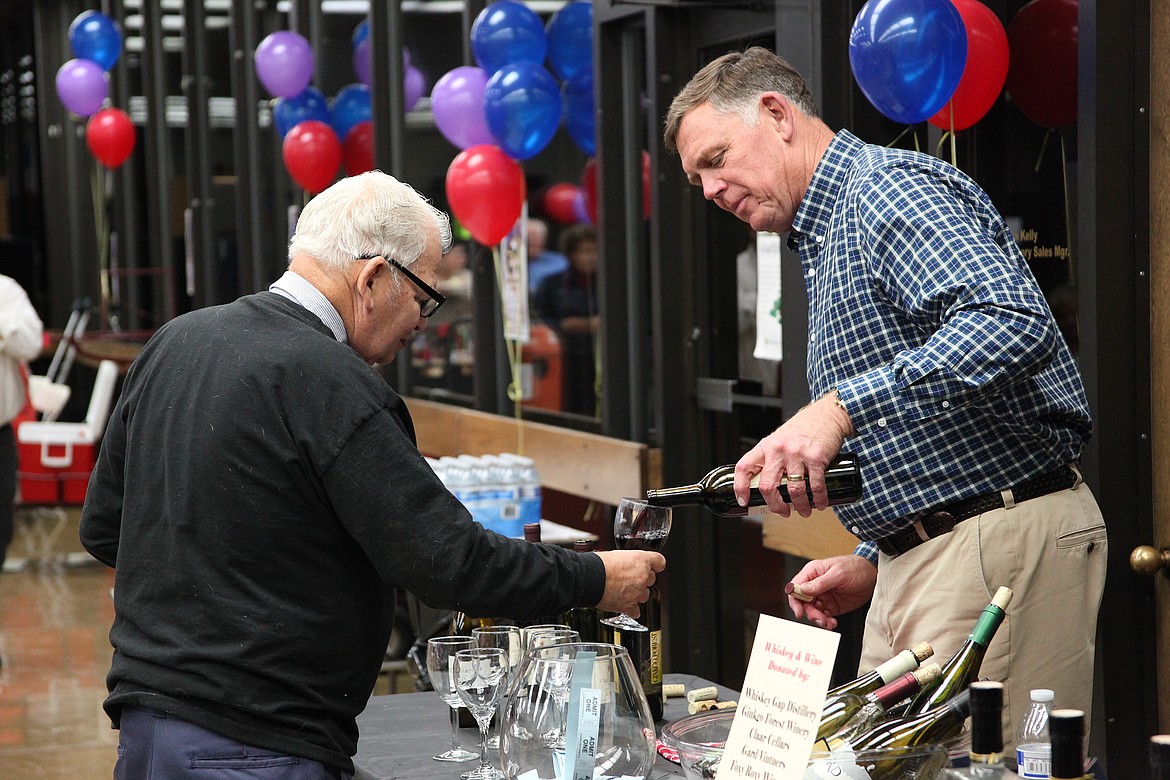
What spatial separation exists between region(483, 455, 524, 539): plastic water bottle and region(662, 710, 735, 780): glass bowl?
2630 millimetres

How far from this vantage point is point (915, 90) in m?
2.77

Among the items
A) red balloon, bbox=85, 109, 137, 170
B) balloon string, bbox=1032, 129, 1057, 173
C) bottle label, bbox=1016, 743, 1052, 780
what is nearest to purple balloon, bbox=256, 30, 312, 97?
red balloon, bbox=85, 109, 137, 170

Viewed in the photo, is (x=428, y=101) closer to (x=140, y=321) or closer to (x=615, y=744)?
(x=140, y=321)

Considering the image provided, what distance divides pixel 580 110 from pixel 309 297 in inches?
138

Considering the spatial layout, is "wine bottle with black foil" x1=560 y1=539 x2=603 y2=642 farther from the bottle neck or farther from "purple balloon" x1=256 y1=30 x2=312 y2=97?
"purple balloon" x1=256 y1=30 x2=312 y2=97

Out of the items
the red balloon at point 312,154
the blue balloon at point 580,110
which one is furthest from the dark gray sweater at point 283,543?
the red balloon at point 312,154

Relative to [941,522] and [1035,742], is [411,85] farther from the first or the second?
[1035,742]

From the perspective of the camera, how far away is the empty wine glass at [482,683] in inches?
73.5

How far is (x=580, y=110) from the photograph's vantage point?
17.3 feet

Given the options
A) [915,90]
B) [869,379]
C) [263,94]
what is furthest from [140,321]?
[869,379]

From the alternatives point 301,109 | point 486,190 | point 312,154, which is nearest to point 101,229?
point 301,109

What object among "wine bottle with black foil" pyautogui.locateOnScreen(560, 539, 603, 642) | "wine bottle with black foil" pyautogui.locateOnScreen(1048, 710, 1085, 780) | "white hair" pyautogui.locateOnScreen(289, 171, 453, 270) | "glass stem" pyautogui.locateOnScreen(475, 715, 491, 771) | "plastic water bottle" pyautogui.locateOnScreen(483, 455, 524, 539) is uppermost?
"white hair" pyautogui.locateOnScreen(289, 171, 453, 270)

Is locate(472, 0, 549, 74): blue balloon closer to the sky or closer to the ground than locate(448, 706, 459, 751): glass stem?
closer to the sky

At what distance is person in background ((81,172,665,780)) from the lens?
1.77m
